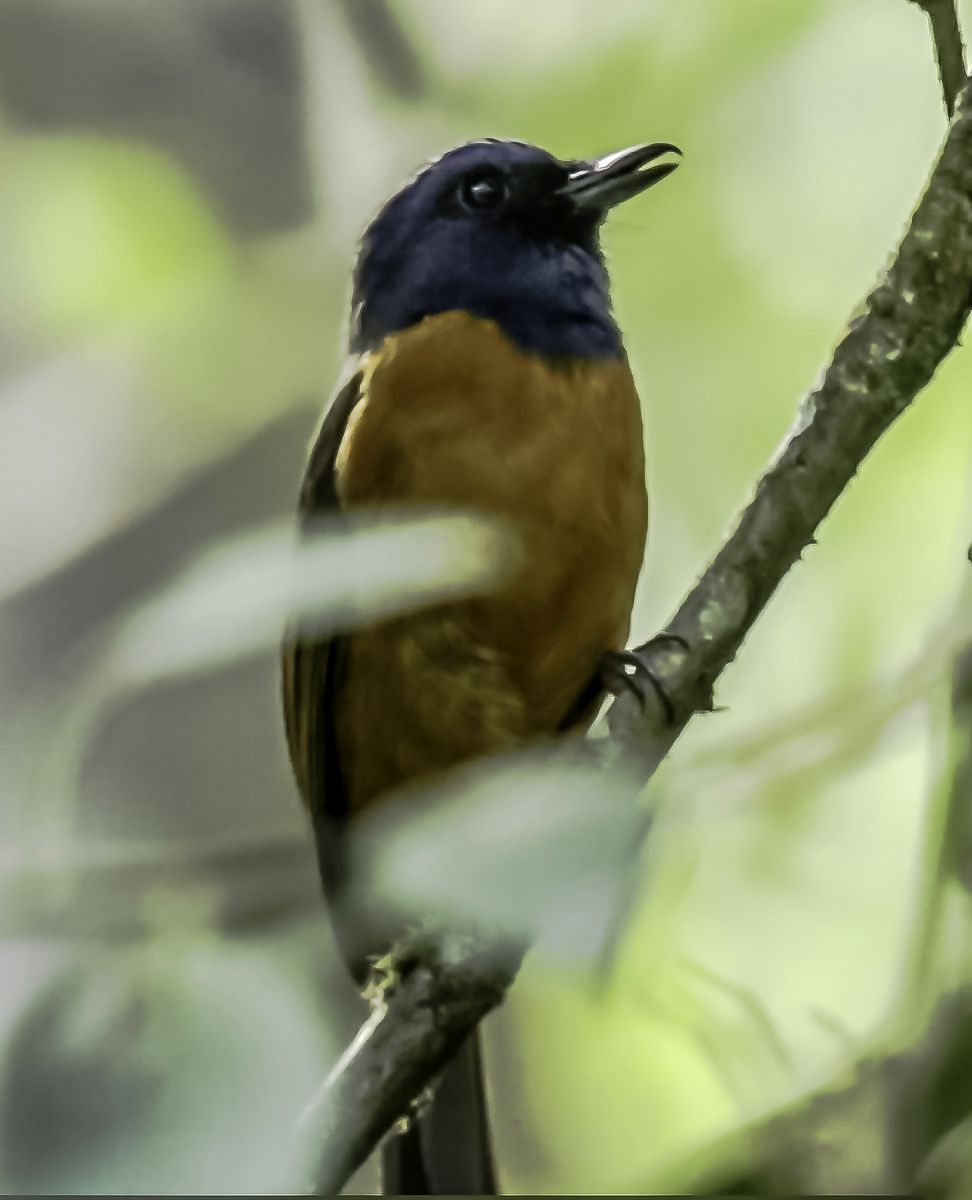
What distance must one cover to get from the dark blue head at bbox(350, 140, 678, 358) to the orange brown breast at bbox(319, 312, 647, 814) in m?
0.11

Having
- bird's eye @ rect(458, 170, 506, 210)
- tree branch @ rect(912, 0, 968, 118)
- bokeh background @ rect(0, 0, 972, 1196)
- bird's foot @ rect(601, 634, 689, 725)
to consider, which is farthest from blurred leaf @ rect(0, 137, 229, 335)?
tree branch @ rect(912, 0, 968, 118)

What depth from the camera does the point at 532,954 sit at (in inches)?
52.8

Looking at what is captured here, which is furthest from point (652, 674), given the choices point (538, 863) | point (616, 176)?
point (616, 176)

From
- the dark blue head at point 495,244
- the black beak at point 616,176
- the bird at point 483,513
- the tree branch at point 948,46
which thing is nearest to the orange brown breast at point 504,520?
the bird at point 483,513

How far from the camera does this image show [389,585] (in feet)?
4.92

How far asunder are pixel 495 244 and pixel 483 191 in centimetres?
6

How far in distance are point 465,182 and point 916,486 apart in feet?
2.13

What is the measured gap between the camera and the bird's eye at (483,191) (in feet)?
5.91

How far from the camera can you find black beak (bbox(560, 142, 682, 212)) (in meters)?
1.68

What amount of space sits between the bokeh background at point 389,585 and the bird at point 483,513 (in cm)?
4

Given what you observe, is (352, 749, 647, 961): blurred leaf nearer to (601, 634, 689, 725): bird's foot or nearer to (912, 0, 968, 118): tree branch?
(601, 634, 689, 725): bird's foot

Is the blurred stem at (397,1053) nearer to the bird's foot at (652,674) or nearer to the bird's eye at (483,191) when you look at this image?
the bird's foot at (652,674)

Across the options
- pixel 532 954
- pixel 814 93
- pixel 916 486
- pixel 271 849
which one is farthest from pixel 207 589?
pixel 814 93

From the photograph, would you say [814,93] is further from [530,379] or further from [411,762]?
[411,762]
